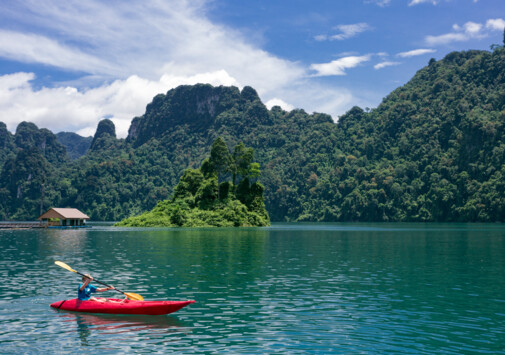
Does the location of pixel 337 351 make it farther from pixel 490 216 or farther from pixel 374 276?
pixel 490 216

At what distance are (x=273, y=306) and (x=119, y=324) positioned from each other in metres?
6.89

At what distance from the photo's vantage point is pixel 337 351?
15922mm

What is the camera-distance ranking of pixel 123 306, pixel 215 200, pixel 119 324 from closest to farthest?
pixel 119 324 → pixel 123 306 → pixel 215 200

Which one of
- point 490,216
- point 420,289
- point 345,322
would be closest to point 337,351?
point 345,322

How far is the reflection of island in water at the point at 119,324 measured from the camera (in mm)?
19000

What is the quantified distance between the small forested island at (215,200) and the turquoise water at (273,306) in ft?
246

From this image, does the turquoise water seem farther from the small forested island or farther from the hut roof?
A: the small forested island

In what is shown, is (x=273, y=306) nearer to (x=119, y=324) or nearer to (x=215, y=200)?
(x=119, y=324)

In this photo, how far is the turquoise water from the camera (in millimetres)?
16969

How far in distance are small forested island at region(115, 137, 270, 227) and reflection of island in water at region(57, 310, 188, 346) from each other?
317 feet

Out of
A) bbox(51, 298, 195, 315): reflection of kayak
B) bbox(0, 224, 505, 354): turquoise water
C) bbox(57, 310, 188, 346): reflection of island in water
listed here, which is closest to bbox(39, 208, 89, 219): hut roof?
bbox(0, 224, 505, 354): turquoise water

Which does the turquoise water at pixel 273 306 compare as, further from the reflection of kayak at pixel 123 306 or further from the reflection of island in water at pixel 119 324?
the reflection of kayak at pixel 123 306

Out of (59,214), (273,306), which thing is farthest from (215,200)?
(273,306)

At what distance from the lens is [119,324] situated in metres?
20.2
